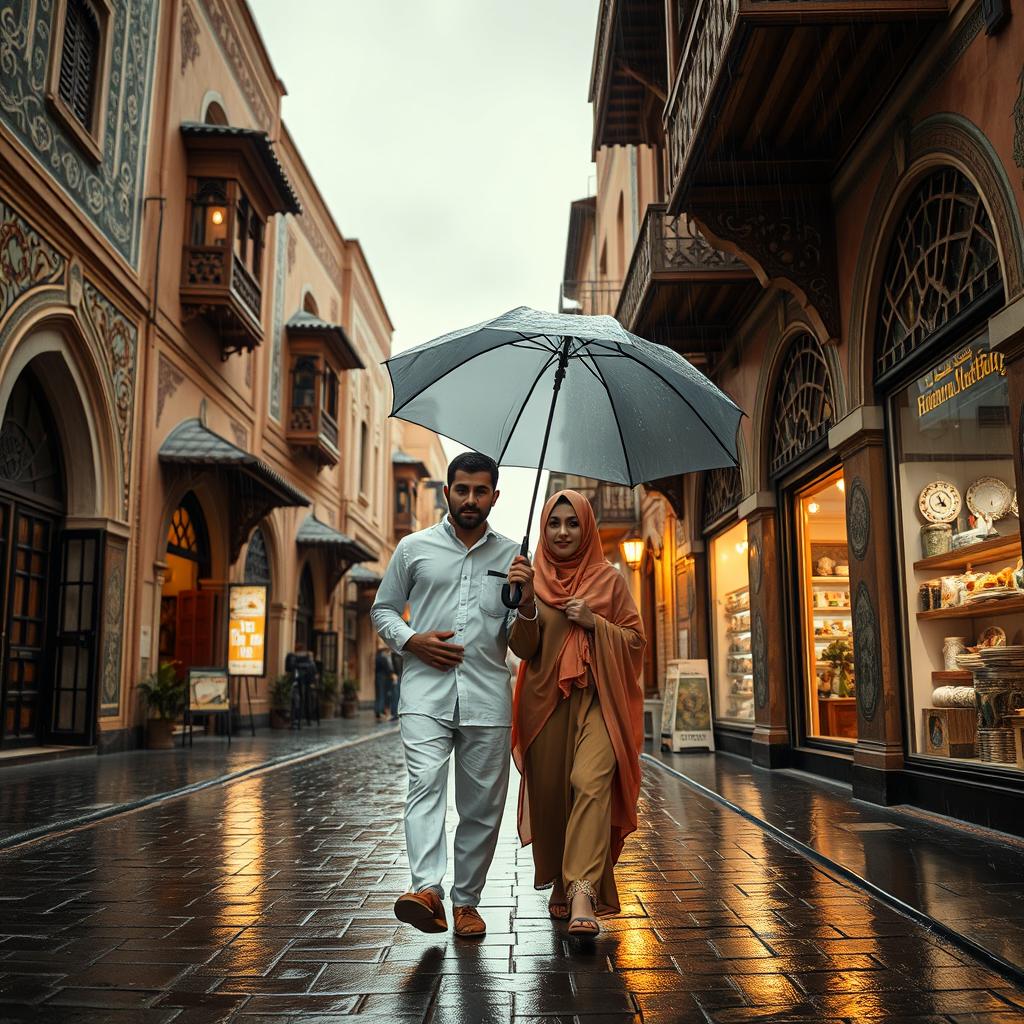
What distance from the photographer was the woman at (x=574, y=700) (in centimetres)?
424

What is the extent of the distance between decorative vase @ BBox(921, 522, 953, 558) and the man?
4.70 metres

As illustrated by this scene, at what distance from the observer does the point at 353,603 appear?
30.6m

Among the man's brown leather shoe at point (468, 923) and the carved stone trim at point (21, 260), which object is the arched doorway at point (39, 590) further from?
the man's brown leather shoe at point (468, 923)

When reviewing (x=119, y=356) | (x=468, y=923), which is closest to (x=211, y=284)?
(x=119, y=356)

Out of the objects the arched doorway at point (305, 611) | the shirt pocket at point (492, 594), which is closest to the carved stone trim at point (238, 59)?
the arched doorway at point (305, 611)

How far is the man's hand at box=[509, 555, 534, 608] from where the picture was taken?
13.0 feet

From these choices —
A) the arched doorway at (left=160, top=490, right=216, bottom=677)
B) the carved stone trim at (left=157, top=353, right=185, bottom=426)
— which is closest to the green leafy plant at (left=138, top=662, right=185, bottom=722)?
the arched doorway at (left=160, top=490, right=216, bottom=677)

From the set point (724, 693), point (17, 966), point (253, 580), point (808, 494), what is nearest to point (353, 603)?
point (253, 580)

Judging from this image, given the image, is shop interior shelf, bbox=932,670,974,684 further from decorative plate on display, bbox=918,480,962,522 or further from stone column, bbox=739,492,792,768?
stone column, bbox=739,492,792,768

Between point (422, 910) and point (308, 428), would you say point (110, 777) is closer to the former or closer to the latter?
point (422, 910)

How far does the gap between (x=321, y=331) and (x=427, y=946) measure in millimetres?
20230

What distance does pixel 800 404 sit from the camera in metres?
10.8

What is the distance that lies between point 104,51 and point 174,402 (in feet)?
16.1

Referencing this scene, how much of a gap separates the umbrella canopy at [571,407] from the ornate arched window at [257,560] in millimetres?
15988
